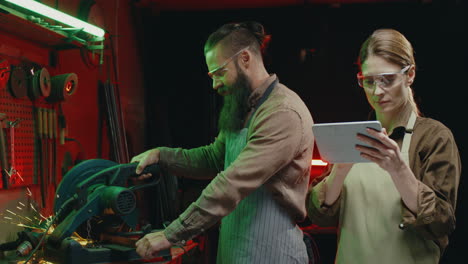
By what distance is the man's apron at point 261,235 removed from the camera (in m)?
1.87

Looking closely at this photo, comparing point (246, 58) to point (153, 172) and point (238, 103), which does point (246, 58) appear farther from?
point (153, 172)

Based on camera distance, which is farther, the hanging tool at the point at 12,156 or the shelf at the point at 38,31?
the hanging tool at the point at 12,156

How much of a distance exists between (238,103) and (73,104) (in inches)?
58.5

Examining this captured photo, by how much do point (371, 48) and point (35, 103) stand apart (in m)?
1.88

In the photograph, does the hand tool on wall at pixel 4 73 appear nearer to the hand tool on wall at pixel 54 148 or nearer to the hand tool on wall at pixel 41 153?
the hand tool on wall at pixel 41 153

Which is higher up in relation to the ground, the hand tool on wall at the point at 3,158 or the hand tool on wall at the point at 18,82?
the hand tool on wall at the point at 18,82

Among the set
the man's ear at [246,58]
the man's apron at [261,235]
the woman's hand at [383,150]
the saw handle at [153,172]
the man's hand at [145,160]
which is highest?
the man's ear at [246,58]

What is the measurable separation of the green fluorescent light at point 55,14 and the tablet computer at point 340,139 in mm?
1520

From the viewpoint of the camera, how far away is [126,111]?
4.04 meters

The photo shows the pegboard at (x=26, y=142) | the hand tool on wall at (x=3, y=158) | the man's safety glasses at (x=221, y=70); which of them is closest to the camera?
the man's safety glasses at (x=221, y=70)

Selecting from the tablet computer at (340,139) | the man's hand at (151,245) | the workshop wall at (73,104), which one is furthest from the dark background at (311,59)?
the tablet computer at (340,139)

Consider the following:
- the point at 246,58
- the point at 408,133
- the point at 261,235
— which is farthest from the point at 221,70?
the point at 408,133

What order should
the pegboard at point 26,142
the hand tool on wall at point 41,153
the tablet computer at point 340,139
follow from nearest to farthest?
the tablet computer at point 340,139
the pegboard at point 26,142
the hand tool on wall at point 41,153

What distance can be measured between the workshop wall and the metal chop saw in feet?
1.96
